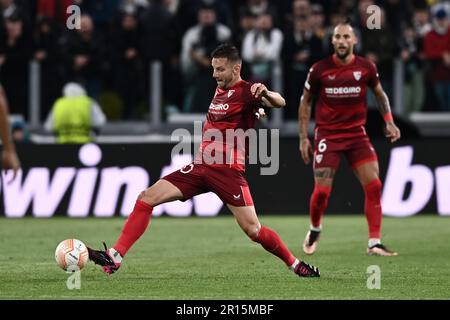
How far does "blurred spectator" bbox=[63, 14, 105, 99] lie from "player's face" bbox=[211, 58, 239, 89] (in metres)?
9.77

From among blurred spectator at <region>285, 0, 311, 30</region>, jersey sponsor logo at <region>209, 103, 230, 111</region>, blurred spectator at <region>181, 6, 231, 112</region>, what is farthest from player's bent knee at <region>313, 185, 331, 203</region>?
blurred spectator at <region>285, 0, 311, 30</region>

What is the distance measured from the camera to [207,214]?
61.4 ft

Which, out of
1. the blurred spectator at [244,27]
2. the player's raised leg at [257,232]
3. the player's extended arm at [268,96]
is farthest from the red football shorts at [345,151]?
the blurred spectator at [244,27]

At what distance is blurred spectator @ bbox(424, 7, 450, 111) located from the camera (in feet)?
66.4

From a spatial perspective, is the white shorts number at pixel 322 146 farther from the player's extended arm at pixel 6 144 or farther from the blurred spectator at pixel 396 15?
the blurred spectator at pixel 396 15

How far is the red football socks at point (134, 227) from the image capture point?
1088cm

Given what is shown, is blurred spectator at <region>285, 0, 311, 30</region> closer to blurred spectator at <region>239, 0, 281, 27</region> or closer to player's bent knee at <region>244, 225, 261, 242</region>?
blurred spectator at <region>239, 0, 281, 27</region>

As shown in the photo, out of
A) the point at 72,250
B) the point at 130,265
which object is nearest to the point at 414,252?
the point at 130,265

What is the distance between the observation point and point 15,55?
Result: 67.3ft

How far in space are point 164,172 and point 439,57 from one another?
17.1 ft

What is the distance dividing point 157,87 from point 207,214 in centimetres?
296

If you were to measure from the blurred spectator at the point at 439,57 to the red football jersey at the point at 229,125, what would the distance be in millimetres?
9866

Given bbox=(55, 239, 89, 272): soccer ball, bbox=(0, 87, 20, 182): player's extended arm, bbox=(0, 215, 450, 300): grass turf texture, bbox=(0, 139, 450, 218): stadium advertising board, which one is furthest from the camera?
bbox=(0, 139, 450, 218): stadium advertising board
